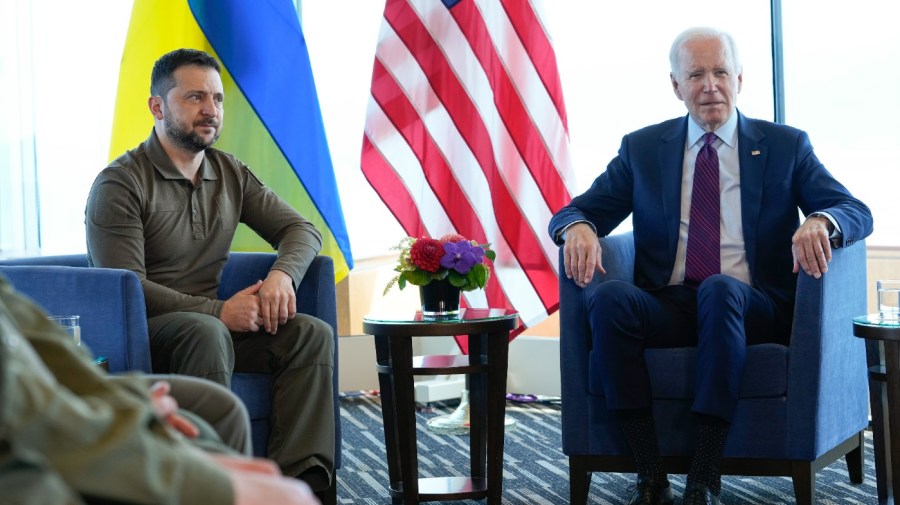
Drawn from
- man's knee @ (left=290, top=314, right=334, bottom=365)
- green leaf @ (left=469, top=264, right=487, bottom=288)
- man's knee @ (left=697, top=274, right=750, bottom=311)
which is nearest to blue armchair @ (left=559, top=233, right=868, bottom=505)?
man's knee @ (left=697, top=274, right=750, bottom=311)

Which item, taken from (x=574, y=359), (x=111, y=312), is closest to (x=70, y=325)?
(x=111, y=312)

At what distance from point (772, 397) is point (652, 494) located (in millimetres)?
384

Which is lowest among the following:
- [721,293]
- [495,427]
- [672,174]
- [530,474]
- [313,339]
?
[530,474]

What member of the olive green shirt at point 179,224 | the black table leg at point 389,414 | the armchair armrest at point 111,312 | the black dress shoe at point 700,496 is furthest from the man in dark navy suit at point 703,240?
the armchair armrest at point 111,312

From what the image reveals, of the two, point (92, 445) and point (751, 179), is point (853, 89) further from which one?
point (92, 445)

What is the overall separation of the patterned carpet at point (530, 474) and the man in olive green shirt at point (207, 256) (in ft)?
1.57

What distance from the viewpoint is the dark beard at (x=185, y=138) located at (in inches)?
116

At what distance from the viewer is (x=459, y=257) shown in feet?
9.69

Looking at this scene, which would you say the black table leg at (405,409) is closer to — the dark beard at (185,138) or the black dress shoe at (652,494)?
the black dress shoe at (652,494)

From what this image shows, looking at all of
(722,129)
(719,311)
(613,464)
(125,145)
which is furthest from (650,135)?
(125,145)

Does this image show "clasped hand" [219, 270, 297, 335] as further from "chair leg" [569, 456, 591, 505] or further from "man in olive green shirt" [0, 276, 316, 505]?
"man in olive green shirt" [0, 276, 316, 505]

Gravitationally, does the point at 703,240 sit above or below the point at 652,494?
above

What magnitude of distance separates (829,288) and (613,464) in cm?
71

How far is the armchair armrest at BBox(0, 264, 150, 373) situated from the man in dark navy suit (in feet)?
3.61
